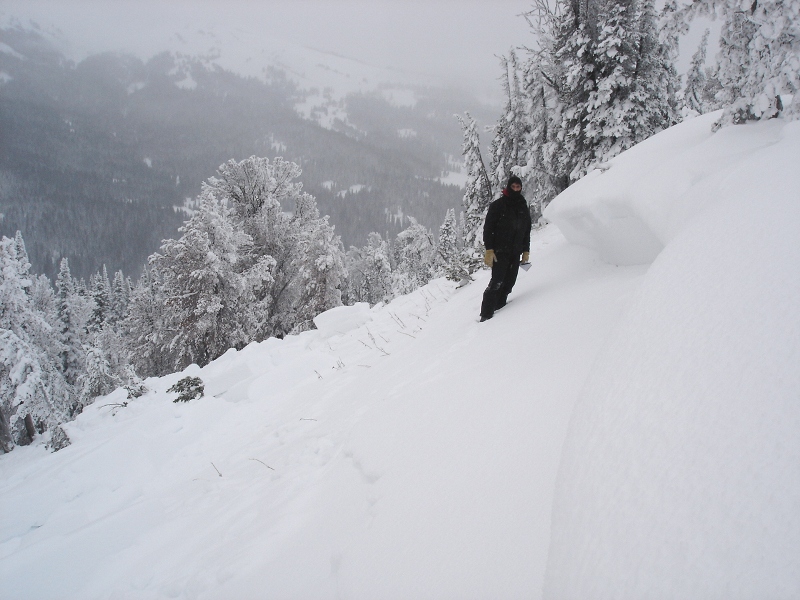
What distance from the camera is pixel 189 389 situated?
6.62m

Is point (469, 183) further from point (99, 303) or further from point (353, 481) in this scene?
point (99, 303)

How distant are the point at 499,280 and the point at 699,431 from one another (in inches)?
158

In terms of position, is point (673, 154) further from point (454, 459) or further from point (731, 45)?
point (454, 459)

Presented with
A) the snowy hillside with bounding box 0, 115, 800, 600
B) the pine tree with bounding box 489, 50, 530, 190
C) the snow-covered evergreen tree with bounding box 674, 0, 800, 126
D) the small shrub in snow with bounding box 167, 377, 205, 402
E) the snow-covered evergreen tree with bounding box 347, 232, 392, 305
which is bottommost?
the snow-covered evergreen tree with bounding box 347, 232, 392, 305

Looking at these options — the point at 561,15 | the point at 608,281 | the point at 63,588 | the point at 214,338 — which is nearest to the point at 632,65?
the point at 561,15

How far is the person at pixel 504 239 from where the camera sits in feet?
15.9

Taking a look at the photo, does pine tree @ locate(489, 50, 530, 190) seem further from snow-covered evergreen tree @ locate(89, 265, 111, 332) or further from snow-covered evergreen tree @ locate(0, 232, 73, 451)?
snow-covered evergreen tree @ locate(89, 265, 111, 332)

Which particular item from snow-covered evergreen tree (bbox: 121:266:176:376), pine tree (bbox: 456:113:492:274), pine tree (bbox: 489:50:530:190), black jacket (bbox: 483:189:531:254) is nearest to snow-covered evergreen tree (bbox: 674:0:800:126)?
black jacket (bbox: 483:189:531:254)

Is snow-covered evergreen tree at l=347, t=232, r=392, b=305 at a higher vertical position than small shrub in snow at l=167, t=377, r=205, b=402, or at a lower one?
lower

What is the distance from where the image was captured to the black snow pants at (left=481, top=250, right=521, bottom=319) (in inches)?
196

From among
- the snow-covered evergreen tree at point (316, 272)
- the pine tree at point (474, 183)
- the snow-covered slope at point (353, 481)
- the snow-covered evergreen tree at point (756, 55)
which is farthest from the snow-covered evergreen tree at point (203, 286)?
the snow-covered evergreen tree at point (756, 55)

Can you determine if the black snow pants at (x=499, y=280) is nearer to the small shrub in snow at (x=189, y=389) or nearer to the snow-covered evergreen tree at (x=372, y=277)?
the small shrub in snow at (x=189, y=389)

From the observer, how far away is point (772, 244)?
5.09ft

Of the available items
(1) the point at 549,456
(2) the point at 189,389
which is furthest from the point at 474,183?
(1) the point at 549,456
